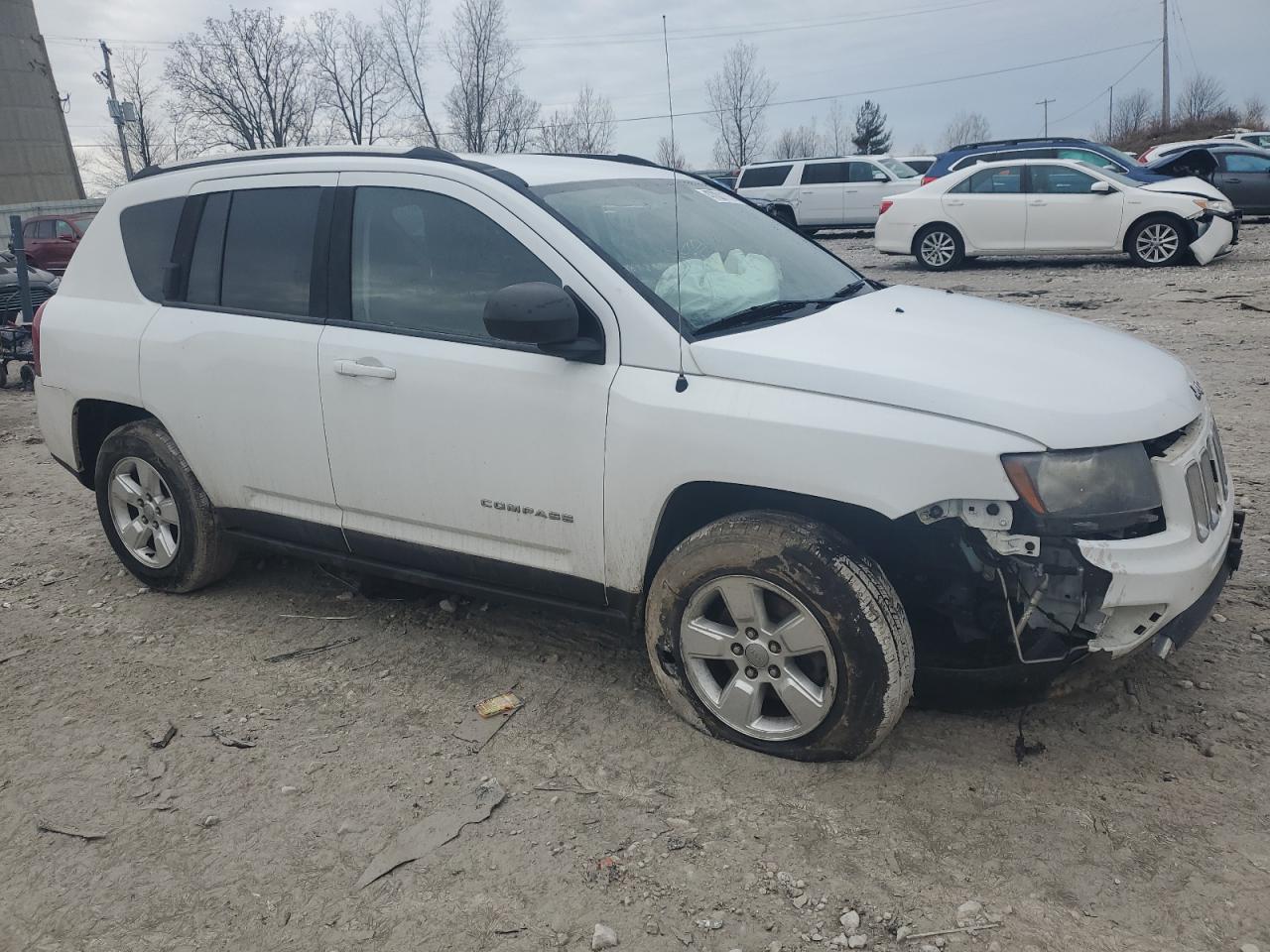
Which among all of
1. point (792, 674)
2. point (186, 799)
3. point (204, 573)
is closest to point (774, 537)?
point (792, 674)

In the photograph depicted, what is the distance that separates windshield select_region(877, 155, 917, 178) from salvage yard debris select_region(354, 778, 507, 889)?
21.0m

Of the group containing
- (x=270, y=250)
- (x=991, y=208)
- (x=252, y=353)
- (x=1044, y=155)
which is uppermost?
(x=1044, y=155)

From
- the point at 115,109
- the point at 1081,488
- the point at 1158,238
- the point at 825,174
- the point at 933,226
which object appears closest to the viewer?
the point at 1081,488

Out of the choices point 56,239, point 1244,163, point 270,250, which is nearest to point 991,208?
point 1244,163

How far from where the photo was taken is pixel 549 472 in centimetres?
328

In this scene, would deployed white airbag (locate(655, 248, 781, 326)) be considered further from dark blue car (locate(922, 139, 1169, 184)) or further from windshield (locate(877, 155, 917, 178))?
windshield (locate(877, 155, 917, 178))

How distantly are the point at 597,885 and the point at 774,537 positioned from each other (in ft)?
3.46

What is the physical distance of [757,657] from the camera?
3.03 meters

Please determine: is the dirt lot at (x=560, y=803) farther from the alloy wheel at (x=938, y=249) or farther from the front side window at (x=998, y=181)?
the alloy wheel at (x=938, y=249)

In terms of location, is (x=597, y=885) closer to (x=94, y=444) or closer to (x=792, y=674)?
(x=792, y=674)

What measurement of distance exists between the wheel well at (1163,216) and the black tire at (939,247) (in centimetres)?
224

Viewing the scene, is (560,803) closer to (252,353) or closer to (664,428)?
(664,428)

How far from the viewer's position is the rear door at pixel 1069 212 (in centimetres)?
1406

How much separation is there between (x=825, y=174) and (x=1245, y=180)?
7.96 m
